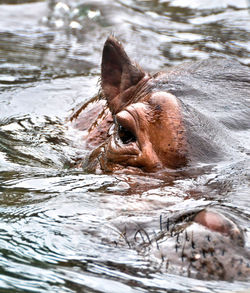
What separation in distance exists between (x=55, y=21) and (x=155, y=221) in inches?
296

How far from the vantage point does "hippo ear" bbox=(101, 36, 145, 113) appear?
Answer: 15.8 feet

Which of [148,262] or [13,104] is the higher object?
[148,262]

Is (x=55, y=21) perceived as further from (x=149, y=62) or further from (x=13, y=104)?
(x=13, y=104)

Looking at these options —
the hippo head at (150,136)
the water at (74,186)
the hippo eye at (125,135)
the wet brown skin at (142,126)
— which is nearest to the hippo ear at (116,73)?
the wet brown skin at (142,126)

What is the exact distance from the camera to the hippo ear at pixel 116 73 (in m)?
4.80

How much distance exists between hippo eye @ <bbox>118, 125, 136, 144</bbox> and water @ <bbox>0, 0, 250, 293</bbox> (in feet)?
1.02

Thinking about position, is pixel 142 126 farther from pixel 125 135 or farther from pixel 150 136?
pixel 125 135

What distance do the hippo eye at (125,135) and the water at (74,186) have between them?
31 cm

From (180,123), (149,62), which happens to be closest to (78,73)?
(149,62)

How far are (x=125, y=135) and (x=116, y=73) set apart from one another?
1025 millimetres

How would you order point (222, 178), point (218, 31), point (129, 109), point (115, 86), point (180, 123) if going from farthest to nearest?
point (218, 31) < point (115, 86) < point (129, 109) < point (180, 123) < point (222, 178)

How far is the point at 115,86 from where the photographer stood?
16.3ft

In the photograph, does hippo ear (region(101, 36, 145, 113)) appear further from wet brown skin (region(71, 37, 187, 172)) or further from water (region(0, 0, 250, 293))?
water (region(0, 0, 250, 293))

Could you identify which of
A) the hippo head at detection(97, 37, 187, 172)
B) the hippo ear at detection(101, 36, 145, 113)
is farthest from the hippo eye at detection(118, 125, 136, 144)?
the hippo ear at detection(101, 36, 145, 113)
